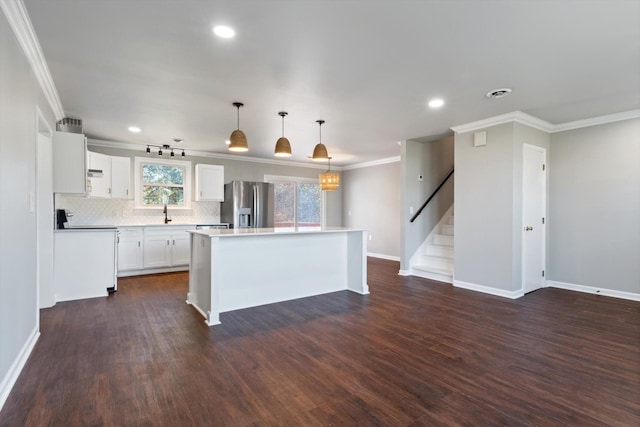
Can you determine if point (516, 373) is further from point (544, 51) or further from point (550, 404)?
point (544, 51)

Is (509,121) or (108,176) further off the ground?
(509,121)

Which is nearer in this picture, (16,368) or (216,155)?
(16,368)

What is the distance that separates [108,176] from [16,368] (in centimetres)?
387

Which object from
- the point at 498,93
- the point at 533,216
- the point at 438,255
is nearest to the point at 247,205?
the point at 438,255

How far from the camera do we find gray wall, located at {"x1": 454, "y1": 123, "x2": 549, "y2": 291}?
429cm

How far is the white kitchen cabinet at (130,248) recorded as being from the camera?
18.2 ft

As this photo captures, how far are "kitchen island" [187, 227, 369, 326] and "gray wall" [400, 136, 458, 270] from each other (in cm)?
166

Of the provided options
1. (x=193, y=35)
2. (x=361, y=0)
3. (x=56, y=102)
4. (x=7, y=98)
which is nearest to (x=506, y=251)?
(x=361, y=0)

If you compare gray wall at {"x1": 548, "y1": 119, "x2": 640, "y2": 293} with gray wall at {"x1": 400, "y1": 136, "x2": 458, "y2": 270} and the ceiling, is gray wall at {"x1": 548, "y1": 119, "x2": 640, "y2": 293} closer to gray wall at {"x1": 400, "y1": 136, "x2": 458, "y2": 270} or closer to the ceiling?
the ceiling

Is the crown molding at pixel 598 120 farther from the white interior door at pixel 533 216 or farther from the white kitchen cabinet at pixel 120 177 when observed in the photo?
the white kitchen cabinet at pixel 120 177

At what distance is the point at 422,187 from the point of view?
6.09m

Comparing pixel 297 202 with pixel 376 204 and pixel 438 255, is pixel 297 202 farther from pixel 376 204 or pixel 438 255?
pixel 438 255

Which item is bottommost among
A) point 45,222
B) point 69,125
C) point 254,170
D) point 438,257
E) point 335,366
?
point 335,366

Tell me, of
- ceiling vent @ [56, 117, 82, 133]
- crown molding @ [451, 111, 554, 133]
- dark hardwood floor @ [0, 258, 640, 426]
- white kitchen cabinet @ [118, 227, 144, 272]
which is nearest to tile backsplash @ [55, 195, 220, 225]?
white kitchen cabinet @ [118, 227, 144, 272]
